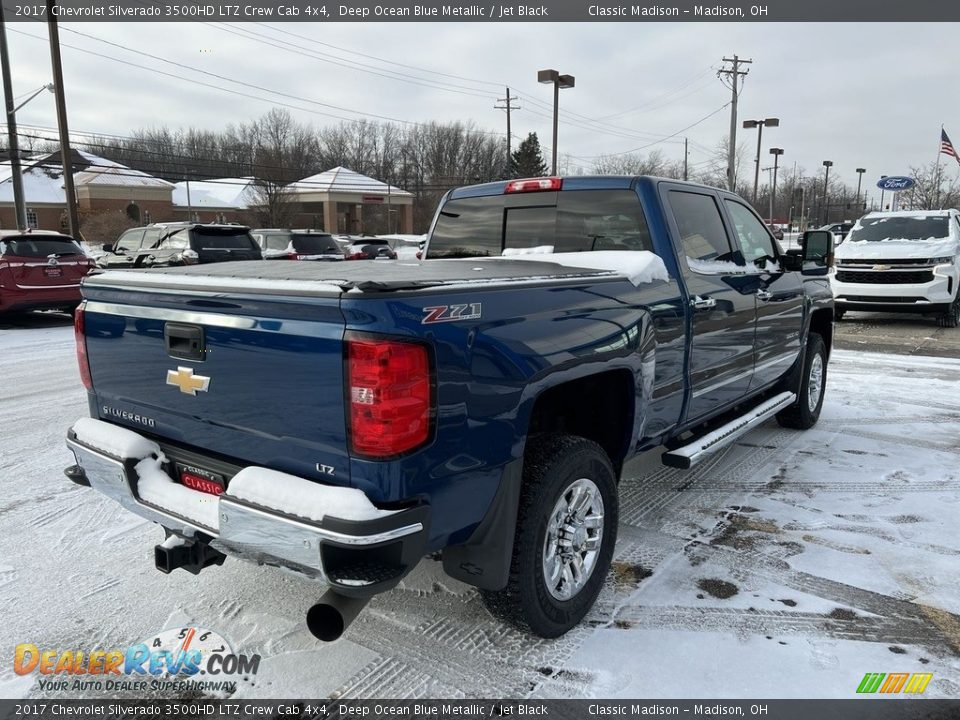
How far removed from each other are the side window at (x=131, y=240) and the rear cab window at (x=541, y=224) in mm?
12342

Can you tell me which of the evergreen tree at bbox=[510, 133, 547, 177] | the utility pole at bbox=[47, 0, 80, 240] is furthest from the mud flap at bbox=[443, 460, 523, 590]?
the evergreen tree at bbox=[510, 133, 547, 177]

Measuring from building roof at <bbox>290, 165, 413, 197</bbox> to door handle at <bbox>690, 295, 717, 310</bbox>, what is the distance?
54.4 meters

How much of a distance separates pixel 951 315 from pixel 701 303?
11286 millimetres

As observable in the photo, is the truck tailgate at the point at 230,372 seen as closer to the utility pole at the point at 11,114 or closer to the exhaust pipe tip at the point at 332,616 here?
the exhaust pipe tip at the point at 332,616

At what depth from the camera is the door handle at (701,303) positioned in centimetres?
377

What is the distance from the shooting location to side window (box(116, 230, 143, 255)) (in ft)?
48.5

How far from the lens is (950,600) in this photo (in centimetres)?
319

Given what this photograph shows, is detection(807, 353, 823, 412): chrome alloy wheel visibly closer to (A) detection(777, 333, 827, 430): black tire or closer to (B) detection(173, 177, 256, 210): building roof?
(A) detection(777, 333, 827, 430): black tire

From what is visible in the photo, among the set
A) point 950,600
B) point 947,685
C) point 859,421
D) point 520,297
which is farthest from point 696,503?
point 859,421

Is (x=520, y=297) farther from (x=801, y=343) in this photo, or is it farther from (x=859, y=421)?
(x=859, y=421)

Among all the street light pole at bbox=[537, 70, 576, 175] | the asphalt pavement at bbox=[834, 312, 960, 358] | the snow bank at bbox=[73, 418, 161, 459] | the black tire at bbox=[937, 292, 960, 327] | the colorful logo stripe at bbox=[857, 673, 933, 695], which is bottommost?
the colorful logo stripe at bbox=[857, 673, 933, 695]

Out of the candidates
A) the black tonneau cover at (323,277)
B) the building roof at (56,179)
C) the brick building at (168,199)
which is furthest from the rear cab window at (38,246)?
the building roof at (56,179)

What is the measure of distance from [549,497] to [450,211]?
259 centimetres

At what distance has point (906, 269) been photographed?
11.9 meters
